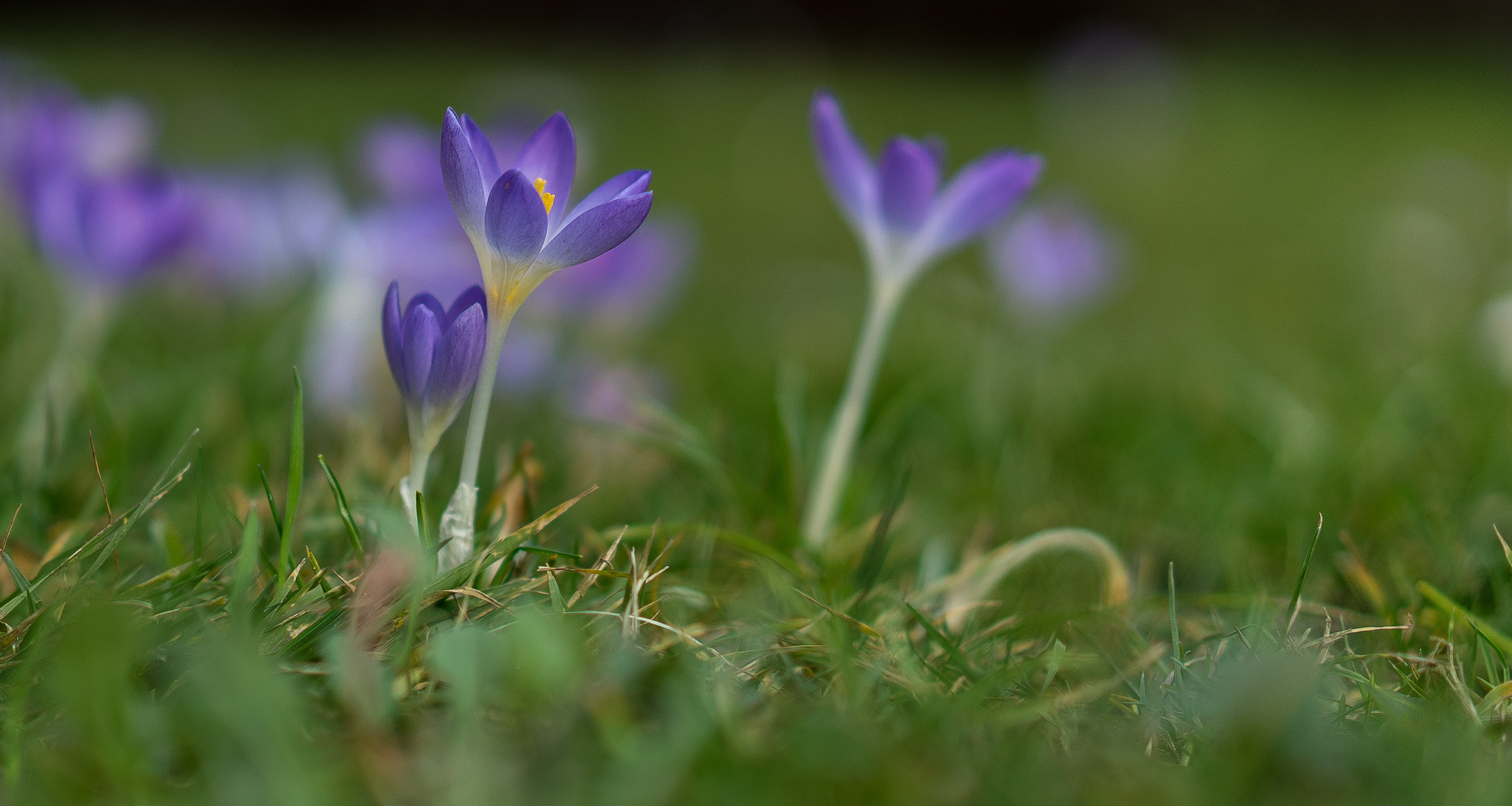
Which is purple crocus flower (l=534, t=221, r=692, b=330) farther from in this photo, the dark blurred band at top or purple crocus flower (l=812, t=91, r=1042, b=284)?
the dark blurred band at top

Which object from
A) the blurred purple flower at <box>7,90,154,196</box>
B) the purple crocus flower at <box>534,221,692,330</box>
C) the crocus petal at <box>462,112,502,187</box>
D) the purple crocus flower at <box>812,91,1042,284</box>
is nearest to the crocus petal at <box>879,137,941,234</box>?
the purple crocus flower at <box>812,91,1042,284</box>

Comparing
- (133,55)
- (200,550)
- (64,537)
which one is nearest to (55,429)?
(64,537)

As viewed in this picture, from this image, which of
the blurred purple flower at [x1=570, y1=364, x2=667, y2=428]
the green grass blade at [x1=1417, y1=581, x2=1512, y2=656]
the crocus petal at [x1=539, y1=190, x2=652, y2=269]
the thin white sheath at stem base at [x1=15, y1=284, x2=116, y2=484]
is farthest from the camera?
the blurred purple flower at [x1=570, y1=364, x2=667, y2=428]

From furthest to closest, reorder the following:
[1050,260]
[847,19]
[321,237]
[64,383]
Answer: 1. [847,19]
2. [1050,260]
3. [321,237]
4. [64,383]

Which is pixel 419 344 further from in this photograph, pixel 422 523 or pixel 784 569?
pixel 784 569

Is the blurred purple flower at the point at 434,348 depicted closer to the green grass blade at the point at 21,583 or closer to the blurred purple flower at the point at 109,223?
the green grass blade at the point at 21,583

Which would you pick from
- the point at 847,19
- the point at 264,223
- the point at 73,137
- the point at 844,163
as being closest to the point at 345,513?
the point at 844,163

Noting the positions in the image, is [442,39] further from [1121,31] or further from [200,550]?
[200,550]
